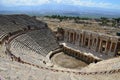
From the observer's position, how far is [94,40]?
1385 inches

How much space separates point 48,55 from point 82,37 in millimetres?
11695

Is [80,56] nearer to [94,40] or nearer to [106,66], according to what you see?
[94,40]

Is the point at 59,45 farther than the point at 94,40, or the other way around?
the point at 59,45

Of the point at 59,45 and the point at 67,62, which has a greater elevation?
the point at 59,45

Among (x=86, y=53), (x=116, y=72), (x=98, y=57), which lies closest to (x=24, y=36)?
(x=86, y=53)

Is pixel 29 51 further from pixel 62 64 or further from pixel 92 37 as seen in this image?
pixel 92 37

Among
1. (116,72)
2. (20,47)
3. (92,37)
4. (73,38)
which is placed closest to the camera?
(116,72)

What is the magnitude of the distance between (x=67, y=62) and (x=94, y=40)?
9.57 meters

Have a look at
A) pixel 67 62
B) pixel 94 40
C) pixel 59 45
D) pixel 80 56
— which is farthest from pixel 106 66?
pixel 59 45

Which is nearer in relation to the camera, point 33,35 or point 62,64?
point 62,64

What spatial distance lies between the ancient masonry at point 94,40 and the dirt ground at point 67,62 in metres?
6.11

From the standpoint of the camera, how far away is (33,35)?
3319cm

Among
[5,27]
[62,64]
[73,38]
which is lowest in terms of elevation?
[62,64]

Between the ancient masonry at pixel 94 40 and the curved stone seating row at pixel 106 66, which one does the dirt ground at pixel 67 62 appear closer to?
the ancient masonry at pixel 94 40
